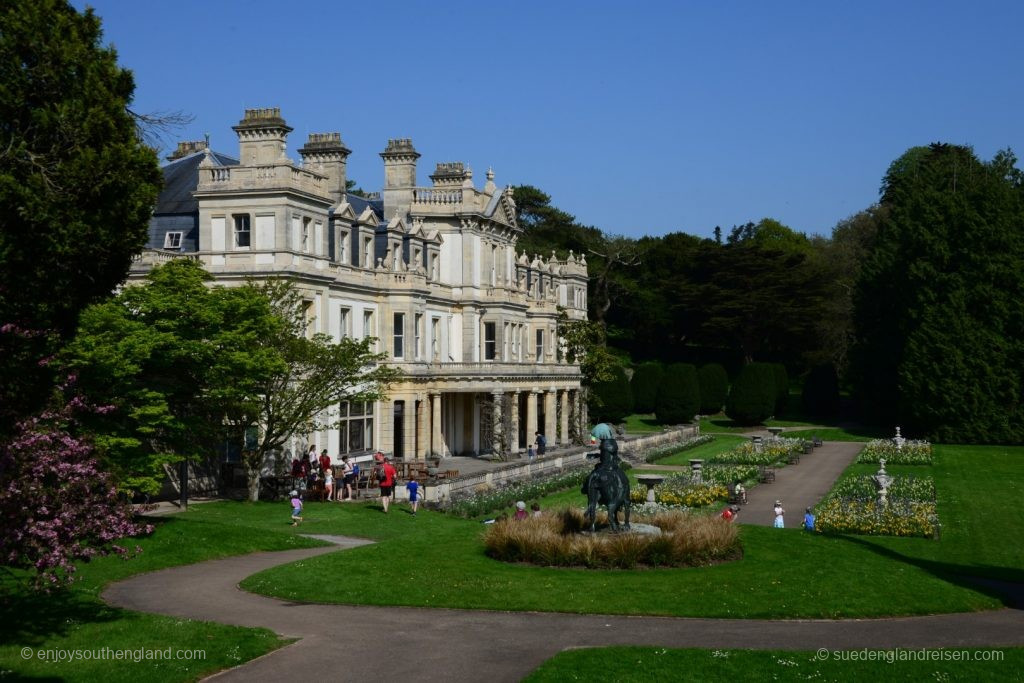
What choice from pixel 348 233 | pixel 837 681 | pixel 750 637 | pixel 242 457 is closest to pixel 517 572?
pixel 750 637

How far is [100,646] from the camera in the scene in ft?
56.5

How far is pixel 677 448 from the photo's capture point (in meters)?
64.8

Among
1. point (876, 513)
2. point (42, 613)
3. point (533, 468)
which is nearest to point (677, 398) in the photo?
point (533, 468)

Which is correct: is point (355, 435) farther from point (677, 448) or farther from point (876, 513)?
point (677, 448)

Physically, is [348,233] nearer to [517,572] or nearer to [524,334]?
[524,334]

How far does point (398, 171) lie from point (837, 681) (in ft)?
148

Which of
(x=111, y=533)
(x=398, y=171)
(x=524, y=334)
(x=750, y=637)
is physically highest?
(x=398, y=171)

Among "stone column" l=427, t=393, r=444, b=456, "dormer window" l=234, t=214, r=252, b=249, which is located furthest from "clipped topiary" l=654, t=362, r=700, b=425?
"dormer window" l=234, t=214, r=252, b=249

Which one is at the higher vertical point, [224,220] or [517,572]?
[224,220]

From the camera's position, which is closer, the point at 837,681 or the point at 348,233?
the point at 837,681

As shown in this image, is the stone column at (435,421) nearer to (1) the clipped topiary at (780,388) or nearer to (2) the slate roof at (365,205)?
(2) the slate roof at (365,205)

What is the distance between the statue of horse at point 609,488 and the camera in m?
25.6

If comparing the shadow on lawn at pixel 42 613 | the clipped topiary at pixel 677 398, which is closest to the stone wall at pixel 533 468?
the clipped topiary at pixel 677 398

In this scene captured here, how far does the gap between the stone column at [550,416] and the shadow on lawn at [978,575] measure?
3409 centimetres
